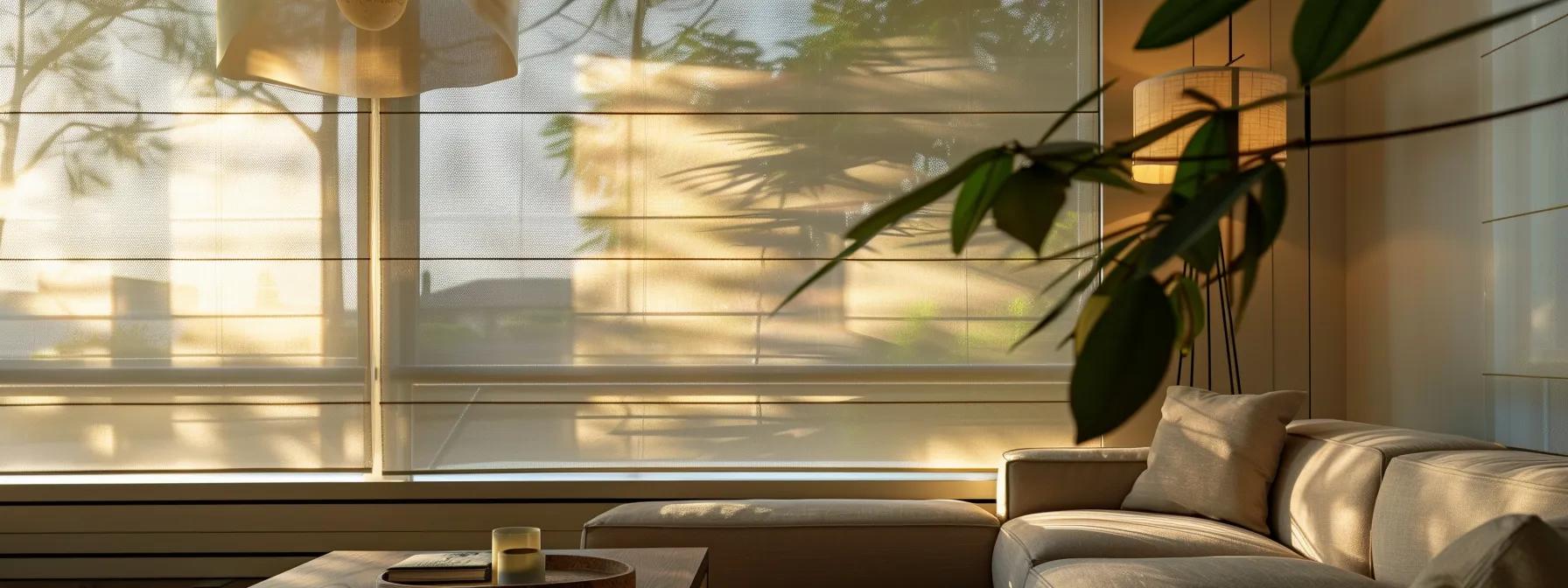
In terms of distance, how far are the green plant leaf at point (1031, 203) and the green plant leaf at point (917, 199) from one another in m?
0.02

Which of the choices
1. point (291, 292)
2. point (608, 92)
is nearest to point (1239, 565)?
point (608, 92)

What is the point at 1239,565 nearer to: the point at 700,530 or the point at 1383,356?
the point at 700,530

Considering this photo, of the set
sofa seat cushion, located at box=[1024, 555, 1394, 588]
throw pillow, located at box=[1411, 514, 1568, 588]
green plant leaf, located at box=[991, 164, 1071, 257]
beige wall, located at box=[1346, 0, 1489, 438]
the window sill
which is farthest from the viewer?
the window sill

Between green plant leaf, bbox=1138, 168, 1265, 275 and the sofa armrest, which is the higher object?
green plant leaf, bbox=1138, 168, 1265, 275

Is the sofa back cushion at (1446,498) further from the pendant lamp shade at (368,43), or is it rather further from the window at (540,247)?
the pendant lamp shade at (368,43)

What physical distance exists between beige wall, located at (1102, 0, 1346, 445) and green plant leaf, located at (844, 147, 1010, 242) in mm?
4163

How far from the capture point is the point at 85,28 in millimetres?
4477

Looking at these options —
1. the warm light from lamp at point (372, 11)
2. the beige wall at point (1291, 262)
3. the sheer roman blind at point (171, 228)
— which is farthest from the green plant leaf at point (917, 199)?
the sheer roman blind at point (171, 228)

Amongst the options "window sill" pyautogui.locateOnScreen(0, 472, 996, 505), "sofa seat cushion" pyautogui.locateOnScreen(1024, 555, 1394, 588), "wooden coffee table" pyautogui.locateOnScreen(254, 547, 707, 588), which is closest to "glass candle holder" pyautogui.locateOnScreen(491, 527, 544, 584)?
"wooden coffee table" pyautogui.locateOnScreen(254, 547, 707, 588)

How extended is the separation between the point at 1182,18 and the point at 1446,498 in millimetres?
2417

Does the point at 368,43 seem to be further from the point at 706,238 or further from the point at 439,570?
the point at 706,238

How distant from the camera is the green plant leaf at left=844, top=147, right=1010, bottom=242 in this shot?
427 millimetres

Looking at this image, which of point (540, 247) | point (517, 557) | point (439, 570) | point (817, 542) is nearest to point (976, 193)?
point (517, 557)

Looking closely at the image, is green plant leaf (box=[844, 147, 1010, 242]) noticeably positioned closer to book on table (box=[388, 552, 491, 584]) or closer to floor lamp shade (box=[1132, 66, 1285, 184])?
book on table (box=[388, 552, 491, 584])
